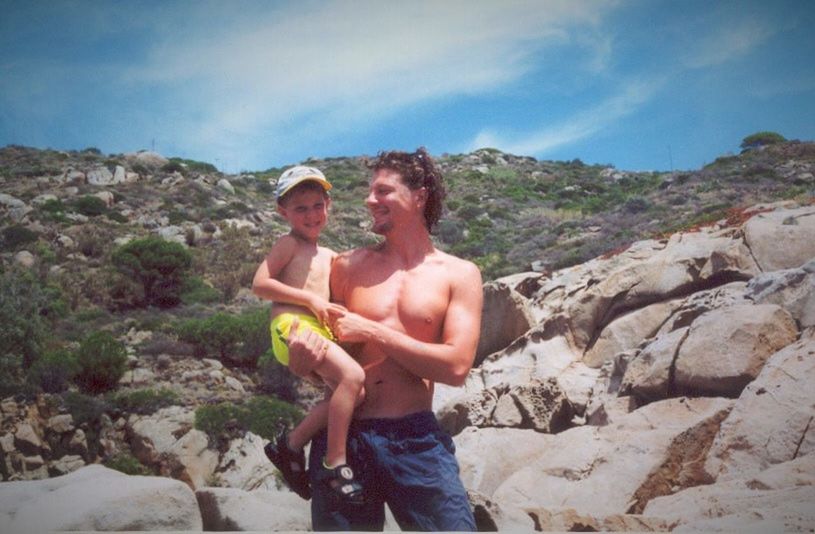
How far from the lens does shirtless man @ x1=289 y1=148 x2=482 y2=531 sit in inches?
85.0

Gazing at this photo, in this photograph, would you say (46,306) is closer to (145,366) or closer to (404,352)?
(145,366)

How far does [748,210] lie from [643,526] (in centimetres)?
1047

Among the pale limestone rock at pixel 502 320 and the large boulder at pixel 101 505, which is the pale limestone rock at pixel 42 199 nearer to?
the pale limestone rock at pixel 502 320

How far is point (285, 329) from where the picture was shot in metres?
2.41

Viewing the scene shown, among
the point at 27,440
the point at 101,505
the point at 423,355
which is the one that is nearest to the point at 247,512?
the point at 101,505

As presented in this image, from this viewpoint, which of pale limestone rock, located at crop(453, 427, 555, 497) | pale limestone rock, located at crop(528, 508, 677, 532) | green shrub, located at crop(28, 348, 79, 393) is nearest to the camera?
pale limestone rock, located at crop(528, 508, 677, 532)

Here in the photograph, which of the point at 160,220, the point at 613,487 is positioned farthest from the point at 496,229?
the point at 613,487

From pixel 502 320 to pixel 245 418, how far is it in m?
4.63

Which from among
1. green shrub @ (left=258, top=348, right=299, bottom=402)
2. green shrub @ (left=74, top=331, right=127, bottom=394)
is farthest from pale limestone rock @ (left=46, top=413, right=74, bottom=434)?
green shrub @ (left=258, top=348, right=299, bottom=402)

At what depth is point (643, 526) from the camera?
11.6 ft

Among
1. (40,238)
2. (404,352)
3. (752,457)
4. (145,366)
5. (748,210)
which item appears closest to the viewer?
(404,352)

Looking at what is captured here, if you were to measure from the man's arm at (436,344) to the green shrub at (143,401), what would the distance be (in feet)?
33.3

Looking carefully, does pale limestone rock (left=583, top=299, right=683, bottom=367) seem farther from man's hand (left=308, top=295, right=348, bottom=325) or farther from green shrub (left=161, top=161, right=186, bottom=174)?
green shrub (left=161, top=161, right=186, bottom=174)

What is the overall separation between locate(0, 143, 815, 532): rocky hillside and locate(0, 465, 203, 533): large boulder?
0.4 inches
